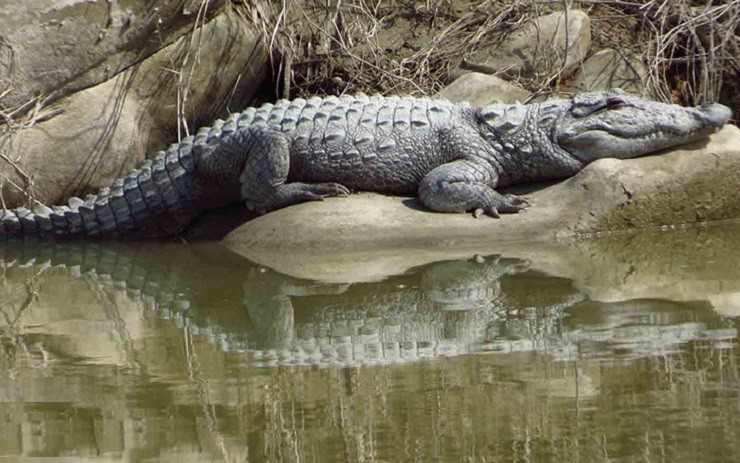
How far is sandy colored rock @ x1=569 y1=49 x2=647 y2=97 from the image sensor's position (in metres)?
8.59

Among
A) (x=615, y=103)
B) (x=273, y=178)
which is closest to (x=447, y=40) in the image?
(x=615, y=103)

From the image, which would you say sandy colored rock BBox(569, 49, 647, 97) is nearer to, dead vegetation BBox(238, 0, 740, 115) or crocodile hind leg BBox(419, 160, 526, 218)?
dead vegetation BBox(238, 0, 740, 115)

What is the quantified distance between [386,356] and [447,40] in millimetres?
4874

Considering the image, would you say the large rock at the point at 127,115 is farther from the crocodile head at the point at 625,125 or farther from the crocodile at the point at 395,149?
the crocodile head at the point at 625,125

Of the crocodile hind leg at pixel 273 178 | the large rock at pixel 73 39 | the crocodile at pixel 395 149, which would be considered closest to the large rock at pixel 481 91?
the crocodile at pixel 395 149

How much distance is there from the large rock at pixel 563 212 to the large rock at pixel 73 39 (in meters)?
1.63

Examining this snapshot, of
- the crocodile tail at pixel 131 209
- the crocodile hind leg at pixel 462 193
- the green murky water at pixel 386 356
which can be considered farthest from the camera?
the crocodile tail at pixel 131 209

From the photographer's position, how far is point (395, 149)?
750 centimetres

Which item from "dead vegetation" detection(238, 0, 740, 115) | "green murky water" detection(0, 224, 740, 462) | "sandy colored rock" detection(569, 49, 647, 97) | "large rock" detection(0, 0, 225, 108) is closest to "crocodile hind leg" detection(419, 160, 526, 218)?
"green murky water" detection(0, 224, 740, 462)

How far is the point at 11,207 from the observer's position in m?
8.02

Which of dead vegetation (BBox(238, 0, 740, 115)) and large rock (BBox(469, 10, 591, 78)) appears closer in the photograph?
dead vegetation (BBox(238, 0, 740, 115))

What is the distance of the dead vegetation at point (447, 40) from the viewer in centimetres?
857

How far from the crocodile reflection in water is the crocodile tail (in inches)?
27.0

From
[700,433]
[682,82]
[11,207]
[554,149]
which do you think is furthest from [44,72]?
[700,433]
